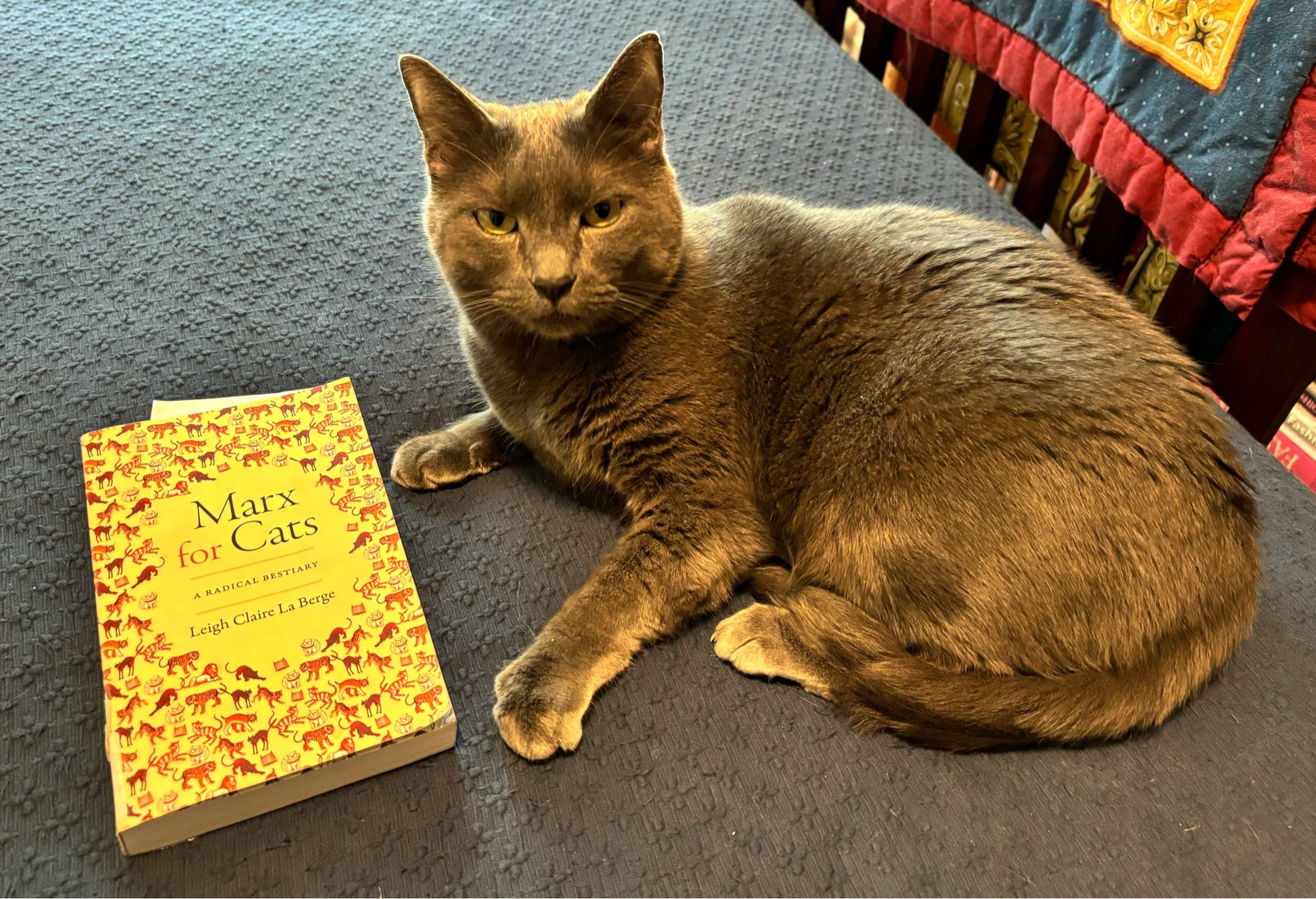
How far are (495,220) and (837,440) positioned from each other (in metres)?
0.47

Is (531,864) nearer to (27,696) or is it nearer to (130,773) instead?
(130,773)

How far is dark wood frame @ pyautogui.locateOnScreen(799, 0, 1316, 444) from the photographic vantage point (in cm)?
118

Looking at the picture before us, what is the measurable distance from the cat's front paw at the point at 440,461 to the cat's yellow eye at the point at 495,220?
30cm

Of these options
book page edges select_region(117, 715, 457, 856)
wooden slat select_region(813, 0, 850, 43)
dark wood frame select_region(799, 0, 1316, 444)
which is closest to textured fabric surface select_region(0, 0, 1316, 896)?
book page edges select_region(117, 715, 457, 856)

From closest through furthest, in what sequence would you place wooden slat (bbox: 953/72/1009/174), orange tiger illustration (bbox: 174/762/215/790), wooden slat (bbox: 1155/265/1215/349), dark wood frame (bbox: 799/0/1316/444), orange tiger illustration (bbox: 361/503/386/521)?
1. orange tiger illustration (bbox: 174/762/215/790)
2. orange tiger illustration (bbox: 361/503/386/521)
3. dark wood frame (bbox: 799/0/1316/444)
4. wooden slat (bbox: 1155/265/1215/349)
5. wooden slat (bbox: 953/72/1009/174)

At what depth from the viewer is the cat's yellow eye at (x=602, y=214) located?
3.22 ft

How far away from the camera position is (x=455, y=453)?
3.75 ft

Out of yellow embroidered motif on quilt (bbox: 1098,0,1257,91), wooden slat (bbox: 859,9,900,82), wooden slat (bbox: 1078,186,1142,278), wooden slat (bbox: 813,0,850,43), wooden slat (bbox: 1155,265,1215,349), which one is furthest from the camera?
wooden slat (bbox: 813,0,850,43)

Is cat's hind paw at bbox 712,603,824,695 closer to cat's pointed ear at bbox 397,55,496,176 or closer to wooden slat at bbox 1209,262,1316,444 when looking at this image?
cat's pointed ear at bbox 397,55,496,176

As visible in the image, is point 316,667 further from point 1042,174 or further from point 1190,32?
point 1042,174

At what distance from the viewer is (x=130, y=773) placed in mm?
772

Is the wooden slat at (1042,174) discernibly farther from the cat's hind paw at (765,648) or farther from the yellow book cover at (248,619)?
the yellow book cover at (248,619)

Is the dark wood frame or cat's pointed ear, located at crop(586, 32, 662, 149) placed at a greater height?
cat's pointed ear, located at crop(586, 32, 662, 149)

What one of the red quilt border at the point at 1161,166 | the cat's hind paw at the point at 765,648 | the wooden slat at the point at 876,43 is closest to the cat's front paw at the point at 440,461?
the cat's hind paw at the point at 765,648
